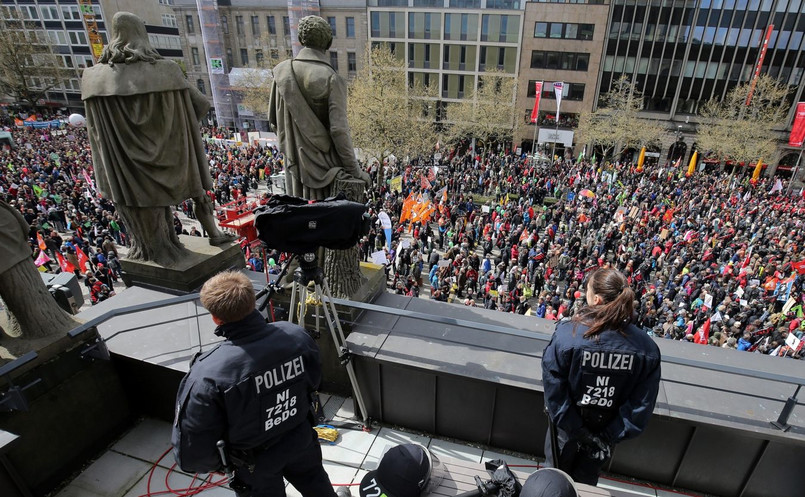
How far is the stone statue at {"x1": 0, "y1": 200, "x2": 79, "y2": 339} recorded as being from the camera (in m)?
4.13

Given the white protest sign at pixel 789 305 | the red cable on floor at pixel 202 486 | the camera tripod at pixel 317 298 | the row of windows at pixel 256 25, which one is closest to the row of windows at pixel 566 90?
the row of windows at pixel 256 25

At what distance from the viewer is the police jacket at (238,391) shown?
8.71 feet

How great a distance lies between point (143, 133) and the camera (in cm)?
582

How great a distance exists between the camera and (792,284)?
43.1ft

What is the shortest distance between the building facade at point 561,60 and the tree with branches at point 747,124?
1069 centimetres

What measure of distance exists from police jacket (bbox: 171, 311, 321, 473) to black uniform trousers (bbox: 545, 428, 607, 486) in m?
2.24

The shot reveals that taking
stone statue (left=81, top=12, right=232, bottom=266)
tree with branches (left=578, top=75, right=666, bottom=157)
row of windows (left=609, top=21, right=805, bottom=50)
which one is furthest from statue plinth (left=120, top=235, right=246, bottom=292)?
row of windows (left=609, top=21, right=805, bottom=50)

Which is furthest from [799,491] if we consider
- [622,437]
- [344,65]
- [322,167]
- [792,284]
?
[344,65]

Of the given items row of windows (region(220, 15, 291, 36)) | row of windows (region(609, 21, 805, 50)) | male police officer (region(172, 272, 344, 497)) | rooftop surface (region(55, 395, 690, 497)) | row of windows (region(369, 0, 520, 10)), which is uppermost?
row of windows (region(369, 0, 520, 10))

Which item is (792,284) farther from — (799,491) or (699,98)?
(699,98)

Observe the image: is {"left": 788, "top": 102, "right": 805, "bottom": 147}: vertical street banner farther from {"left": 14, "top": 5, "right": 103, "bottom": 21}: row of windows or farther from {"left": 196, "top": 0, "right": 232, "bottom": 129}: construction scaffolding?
{"left": 14, "top": 5, "right": 103, "bottom": 21}: row of windows

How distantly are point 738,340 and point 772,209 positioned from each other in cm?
1653

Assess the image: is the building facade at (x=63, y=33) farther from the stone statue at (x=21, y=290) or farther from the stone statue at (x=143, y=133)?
the stone statue at (x=21, y=290)

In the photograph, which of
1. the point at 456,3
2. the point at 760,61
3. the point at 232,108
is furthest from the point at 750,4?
the point at 232,108
